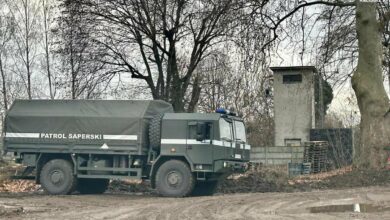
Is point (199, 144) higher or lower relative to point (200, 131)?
lower

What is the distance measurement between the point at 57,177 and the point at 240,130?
6361 millimetres

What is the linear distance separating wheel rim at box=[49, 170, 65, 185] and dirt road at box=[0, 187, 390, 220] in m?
1.73

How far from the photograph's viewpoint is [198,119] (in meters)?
20.1

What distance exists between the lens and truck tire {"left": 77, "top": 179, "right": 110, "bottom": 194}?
73.2 feet

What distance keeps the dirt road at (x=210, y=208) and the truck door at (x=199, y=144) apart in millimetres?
1812

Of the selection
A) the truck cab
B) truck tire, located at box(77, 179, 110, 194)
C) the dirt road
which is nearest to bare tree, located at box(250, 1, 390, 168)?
the dirt road

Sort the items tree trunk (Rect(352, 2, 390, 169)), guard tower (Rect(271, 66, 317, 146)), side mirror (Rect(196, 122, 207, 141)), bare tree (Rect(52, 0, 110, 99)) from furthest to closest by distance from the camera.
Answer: guard tower (Rect(271, 66, 317, 146))
bare tree (Rect(52, 0, 110, 99))
tree trunk (Rect(352, 2, 390, 169))
side mirror (Rect(196, 122, 207, 141))

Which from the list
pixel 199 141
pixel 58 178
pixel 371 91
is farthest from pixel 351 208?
pixel 58 178

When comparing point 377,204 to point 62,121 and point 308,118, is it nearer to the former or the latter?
point 62,121

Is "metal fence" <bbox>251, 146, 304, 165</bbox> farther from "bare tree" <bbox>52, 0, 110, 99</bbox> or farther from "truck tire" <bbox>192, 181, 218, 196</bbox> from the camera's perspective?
"truck tire" <bbox>192, 181, 218, 196</bbox>

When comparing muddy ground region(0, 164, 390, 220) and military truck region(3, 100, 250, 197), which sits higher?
military truck region(3, 100, 250, 197)

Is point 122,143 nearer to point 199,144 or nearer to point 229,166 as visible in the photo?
point 199,144

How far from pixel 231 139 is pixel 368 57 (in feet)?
23.1

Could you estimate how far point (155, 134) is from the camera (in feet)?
66.7
